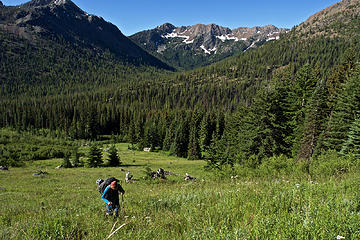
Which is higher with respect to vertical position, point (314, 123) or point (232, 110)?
point (314, 123)

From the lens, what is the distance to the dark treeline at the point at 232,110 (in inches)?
904

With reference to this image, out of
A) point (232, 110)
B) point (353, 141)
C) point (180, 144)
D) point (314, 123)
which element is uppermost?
point (314, 123)

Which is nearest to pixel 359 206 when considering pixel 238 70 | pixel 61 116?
pixel 61 116

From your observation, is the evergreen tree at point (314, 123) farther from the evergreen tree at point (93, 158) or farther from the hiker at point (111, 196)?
the evergreen tree at point (93, 158)

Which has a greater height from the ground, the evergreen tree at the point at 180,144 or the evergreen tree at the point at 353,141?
the evergreen tree at the point at 353,141

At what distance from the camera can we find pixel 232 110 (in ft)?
447

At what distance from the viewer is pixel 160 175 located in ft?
83.1

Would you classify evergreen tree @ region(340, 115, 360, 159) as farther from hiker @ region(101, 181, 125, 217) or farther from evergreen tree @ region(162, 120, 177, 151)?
evergreen tree @ region(162, 120, 177, 151)

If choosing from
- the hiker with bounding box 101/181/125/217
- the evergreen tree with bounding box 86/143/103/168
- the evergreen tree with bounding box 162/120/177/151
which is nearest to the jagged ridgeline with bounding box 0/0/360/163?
the evergreen tree with bounding box 162/120/177/151

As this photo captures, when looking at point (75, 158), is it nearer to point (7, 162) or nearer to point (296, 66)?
point (7, 162)

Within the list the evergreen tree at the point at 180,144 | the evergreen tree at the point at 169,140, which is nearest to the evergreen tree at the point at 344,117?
the evergreen tree at the point at 180,144

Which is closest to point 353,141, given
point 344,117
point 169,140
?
point 344,117

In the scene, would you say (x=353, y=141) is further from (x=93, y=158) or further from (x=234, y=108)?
(x=234, y=108)

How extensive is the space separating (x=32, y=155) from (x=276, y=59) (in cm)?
20301
